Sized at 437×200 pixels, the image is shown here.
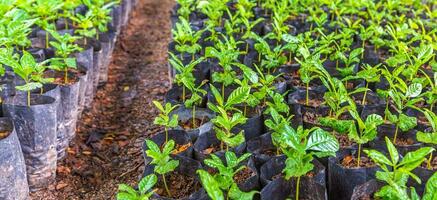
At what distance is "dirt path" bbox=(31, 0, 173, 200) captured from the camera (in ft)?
9.05

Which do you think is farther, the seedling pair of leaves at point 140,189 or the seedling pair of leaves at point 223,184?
the seedling pair of leaves at point 140,189

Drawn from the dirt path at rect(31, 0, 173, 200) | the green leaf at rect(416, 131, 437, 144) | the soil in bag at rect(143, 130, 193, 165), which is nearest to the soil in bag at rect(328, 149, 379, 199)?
the green leaf at rect(416, 131, 437, 144)

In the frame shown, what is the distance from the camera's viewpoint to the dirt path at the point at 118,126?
2.76 meters

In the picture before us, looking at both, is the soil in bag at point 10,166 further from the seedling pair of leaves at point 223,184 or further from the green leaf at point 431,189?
the green leaf at point 431,189

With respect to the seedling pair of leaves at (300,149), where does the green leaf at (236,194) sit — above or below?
below

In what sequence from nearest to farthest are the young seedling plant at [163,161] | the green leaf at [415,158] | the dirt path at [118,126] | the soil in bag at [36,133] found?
the green leaf at [415,158] → the young seedling plant at [163,161] → the soil in bag at [36,133] → the dirt path at [118,126]

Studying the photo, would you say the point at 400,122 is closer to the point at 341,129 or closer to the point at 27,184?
the point at 341,129

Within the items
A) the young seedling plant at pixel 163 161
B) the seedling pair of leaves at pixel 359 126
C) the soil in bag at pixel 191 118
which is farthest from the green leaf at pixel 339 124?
the young seedling plant at pixel 163 161

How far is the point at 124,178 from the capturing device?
279 cm

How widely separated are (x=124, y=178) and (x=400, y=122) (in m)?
1.45

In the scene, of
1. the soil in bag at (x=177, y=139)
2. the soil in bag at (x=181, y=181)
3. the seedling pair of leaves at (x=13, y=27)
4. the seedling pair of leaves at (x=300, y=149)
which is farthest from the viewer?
the seedling pair of leaves at (x=13, y=27)

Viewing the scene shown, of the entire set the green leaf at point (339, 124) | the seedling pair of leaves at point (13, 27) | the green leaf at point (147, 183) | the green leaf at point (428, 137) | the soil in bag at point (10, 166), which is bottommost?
the soil in bag at point (10, 166)

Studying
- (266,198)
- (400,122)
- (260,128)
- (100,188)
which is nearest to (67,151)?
(100,188)

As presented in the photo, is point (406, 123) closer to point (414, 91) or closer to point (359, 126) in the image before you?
point (414, 91)
